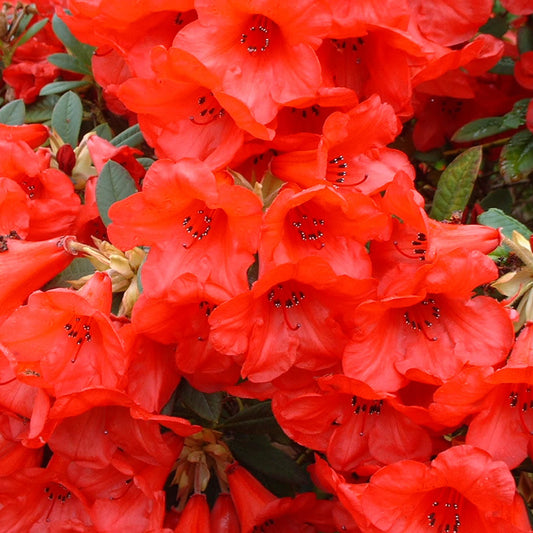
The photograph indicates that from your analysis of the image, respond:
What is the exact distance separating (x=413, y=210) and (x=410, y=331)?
205 mm

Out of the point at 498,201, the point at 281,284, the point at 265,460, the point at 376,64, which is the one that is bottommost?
the point at 265,460

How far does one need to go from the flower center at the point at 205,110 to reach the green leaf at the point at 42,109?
0.73 meters

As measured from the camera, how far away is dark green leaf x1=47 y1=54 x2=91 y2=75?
172 cm

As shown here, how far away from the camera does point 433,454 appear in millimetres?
1213

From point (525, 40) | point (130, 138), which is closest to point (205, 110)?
point (130, 138)

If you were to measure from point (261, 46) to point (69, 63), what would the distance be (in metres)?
0.74

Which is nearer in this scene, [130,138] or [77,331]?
[77,331]

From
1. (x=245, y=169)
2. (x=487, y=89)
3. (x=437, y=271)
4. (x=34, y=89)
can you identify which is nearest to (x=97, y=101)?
(x=34, y=89)

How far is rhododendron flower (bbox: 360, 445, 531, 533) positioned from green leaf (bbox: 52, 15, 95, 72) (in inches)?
43.0

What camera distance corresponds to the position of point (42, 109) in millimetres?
1784

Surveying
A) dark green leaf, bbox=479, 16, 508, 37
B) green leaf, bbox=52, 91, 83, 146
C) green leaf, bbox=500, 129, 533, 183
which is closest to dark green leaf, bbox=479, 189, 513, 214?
green leaf, bbox=500, 129, 533, 183

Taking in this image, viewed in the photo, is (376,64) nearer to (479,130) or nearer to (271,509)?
(479,130)

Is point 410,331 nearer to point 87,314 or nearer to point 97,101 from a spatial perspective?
point 87,314

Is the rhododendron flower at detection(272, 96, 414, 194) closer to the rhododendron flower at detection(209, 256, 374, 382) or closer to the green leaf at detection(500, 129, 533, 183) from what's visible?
the rhododendron flower at detection(209, 256, 374, 382)
